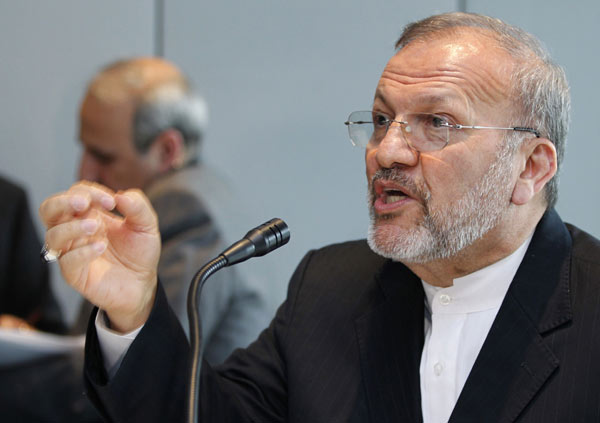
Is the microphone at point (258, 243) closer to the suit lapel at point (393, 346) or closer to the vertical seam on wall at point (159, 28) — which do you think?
the suit lapel at point (393, 346)

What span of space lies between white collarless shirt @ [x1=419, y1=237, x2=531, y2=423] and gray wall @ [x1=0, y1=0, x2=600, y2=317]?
0.75 m

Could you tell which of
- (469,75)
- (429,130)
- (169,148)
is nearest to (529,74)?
(469,75)

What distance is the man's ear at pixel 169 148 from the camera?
10.0 feet

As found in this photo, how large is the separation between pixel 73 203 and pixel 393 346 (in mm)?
749

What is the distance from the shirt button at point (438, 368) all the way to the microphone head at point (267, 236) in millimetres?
515

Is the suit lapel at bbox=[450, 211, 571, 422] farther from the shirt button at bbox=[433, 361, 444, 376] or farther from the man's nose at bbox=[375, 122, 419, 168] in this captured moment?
the man's nose at bbox=[375, 122, 419, 168]

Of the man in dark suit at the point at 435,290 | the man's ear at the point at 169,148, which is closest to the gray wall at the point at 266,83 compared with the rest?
the man's ear at the point at 169,148

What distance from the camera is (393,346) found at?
1.70m

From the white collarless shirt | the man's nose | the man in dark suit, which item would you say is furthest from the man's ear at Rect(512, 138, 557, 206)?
the man's nose

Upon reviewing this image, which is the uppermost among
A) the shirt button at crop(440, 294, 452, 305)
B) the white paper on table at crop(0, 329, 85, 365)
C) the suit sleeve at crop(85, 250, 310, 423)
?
the shirt button at crop(440, 294, 452, 305)

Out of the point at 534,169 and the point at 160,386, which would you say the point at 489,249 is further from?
the point at 160,386

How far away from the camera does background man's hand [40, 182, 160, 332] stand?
1.34m

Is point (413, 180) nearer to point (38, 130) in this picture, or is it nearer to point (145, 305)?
point (145, 305)

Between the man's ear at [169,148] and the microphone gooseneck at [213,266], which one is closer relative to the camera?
the microphone gooseneck at [213,266]
